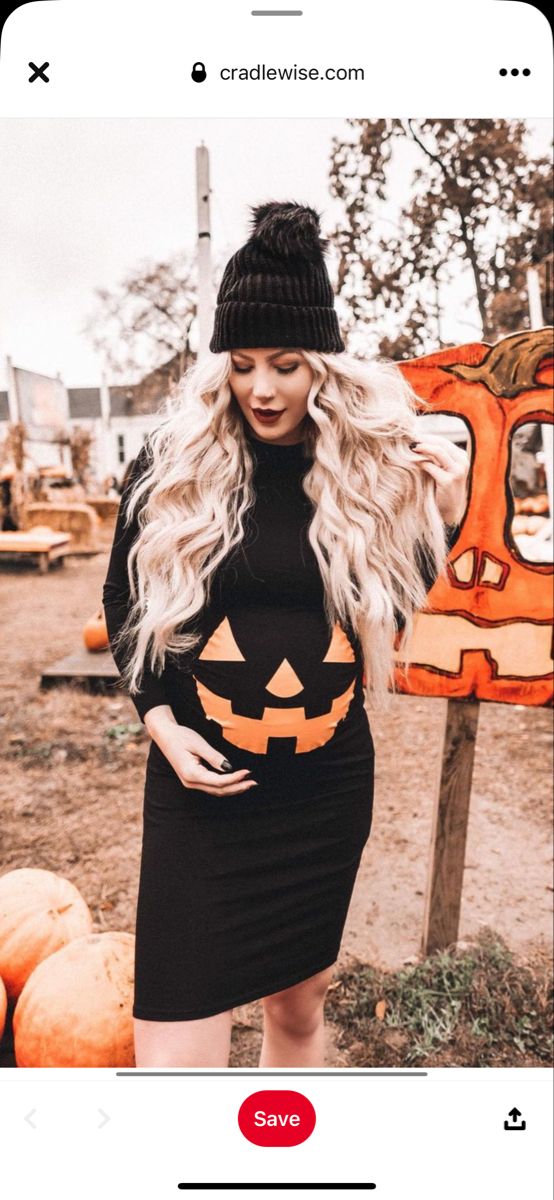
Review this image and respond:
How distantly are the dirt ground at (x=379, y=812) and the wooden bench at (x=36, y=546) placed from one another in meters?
3.55

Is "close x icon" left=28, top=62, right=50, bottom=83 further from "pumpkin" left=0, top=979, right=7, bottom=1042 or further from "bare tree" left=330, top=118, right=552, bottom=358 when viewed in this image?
"pumpkin" left=0, top=979, right=7, bottom=1042

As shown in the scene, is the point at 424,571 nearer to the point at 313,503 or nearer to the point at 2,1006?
the point at 313,503

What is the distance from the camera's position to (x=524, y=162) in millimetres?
1780

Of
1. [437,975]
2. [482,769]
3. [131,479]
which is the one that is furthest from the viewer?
[482,769]

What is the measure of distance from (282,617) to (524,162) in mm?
1338

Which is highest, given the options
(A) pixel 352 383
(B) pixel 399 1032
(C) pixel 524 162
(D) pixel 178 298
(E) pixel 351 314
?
(C) pixel 524 162

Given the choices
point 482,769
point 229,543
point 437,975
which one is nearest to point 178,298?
point 229,543

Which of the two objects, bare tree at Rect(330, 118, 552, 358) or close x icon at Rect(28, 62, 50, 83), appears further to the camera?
bare tree at Rect(330, 118, 552, 358)

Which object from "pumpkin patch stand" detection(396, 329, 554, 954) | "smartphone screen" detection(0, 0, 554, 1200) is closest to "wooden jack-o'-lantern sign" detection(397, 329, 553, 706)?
"pumpkin patch stand" detection(396, 329, 554, 954)

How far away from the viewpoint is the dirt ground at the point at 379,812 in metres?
2.44
